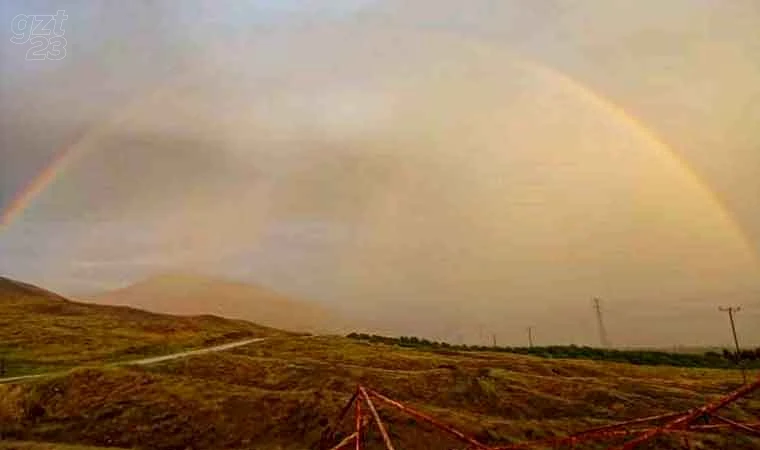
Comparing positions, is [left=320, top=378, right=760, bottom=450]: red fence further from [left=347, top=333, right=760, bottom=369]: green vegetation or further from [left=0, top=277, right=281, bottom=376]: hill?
[left=347, top=333, right=760, bottom=369]: green vegetation

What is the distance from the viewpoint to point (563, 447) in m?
40.2

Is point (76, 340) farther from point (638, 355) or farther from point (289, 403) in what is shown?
point (638, 355)

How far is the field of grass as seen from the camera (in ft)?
141

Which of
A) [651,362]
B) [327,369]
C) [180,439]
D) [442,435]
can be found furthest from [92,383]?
Result: [651,362]

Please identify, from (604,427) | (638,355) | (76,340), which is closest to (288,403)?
(604,427)

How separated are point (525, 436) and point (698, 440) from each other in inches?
474

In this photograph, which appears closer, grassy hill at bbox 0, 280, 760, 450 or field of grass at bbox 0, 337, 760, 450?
grassy hill at bbox 0, 280, 760, 450

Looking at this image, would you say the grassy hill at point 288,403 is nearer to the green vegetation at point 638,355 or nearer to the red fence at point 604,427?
the red fence at point 604,427

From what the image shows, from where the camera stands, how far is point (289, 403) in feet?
155

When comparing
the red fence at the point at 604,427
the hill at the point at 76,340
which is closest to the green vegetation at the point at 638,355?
the hill at the point at 76,340

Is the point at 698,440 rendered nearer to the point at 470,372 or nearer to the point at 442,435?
the point at 442,435

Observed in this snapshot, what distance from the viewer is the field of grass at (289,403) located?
4306 centimetres

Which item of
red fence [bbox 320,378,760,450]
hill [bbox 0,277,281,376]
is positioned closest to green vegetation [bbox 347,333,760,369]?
hill [bbox 0,277,281,376]

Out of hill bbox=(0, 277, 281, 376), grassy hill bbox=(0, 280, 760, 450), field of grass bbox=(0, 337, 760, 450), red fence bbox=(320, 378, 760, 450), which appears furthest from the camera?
hill bbox=(0, 277, 281, 376)
